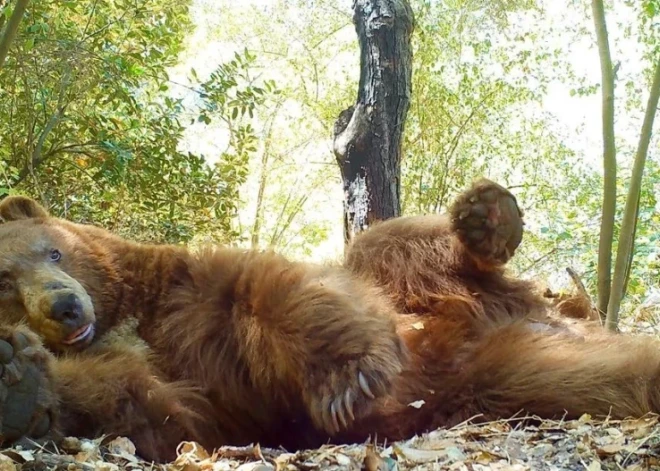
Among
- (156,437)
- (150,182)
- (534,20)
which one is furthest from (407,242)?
(534,20)

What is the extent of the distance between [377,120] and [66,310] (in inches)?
130

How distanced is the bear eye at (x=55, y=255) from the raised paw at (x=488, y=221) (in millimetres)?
1726

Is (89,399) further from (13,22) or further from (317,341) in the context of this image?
(13,22)

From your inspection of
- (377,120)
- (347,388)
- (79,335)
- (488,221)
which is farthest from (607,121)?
(79,335)

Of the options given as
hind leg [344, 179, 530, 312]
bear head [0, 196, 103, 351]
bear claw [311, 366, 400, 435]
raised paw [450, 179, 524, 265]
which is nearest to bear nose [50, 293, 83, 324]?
bear head [0, 196, 103, 351]

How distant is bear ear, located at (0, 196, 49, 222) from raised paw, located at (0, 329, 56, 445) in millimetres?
1281

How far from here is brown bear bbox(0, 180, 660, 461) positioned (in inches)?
99.0

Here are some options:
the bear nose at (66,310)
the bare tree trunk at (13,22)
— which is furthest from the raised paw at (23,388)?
the bare tree trunk at (13,22)

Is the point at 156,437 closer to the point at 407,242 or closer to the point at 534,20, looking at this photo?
the point at 407,242

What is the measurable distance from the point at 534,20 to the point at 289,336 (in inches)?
458

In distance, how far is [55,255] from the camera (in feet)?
10.1

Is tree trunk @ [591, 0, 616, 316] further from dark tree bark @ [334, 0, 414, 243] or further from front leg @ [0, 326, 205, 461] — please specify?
front leg @ [0, 326, 205, 461]

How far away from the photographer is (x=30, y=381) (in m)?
2.15

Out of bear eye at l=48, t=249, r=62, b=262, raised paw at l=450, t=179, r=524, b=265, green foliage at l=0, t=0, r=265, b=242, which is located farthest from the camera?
green foliage at l=0, t=0, r=265, b=242
